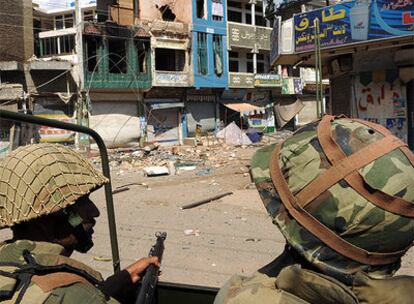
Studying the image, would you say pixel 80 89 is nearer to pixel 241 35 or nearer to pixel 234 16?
pixel 241 35

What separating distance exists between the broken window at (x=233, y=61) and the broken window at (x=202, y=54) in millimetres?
3123

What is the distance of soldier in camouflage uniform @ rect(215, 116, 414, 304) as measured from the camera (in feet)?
3.61

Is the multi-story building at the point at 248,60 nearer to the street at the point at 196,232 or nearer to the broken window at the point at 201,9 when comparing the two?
the broken window at the point at 201,9

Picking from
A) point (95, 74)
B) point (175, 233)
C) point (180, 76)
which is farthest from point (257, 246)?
point (180, 76)

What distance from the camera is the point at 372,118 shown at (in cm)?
1233

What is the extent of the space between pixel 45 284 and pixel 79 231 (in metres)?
0.39

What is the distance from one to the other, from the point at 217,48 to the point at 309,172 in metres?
27.5

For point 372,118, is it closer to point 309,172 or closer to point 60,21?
point 309,172

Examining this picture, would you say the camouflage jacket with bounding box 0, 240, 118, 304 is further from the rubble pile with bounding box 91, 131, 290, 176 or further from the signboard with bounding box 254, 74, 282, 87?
the signboard with bounding box 254, 74, 282, 87

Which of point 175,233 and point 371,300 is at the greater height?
point 371,300

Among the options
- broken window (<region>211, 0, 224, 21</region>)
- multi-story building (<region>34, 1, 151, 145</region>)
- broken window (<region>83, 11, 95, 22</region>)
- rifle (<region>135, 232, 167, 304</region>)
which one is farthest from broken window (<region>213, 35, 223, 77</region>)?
rifle (<region>135, 232, 167, 304</region>)

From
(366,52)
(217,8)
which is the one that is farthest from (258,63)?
(366,52)

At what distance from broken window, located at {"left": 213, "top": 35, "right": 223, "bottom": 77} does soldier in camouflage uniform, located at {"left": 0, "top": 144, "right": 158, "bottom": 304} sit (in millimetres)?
26640

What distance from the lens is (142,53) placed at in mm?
25047
